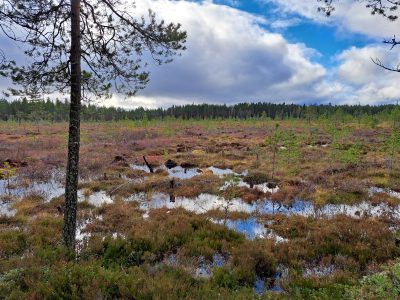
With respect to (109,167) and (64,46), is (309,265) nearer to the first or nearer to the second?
(64,46)

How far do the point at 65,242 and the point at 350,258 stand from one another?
7.79 metres

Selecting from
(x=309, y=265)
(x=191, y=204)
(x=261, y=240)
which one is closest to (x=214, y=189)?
(x=191, y=204)

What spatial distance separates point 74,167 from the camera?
8297mm

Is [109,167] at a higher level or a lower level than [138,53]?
lower

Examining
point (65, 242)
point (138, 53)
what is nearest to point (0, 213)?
point (65, 242)

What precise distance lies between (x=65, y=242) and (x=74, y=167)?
213 centimetres

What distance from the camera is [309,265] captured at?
8.59 m

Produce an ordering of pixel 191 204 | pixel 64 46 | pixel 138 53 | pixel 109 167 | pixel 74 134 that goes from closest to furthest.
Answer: pixel 74 134 < pixel 64 46 < pixel 138 53 < pixel 191 204 < pixel 109 167

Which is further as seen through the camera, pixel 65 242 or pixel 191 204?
pixel 191 204

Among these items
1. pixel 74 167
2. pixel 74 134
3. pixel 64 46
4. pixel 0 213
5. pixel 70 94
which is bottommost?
pixel 0 213

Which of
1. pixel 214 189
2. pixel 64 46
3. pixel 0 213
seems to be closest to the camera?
pixel 64 46

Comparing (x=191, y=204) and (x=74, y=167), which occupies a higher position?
(x=74, y=167)

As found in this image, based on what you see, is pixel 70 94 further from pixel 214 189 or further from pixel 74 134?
pixel 214 189

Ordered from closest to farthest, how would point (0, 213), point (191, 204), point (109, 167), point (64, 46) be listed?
point (64, 46) → point (0, 213) → point (191, 204) → point (109, 167)
